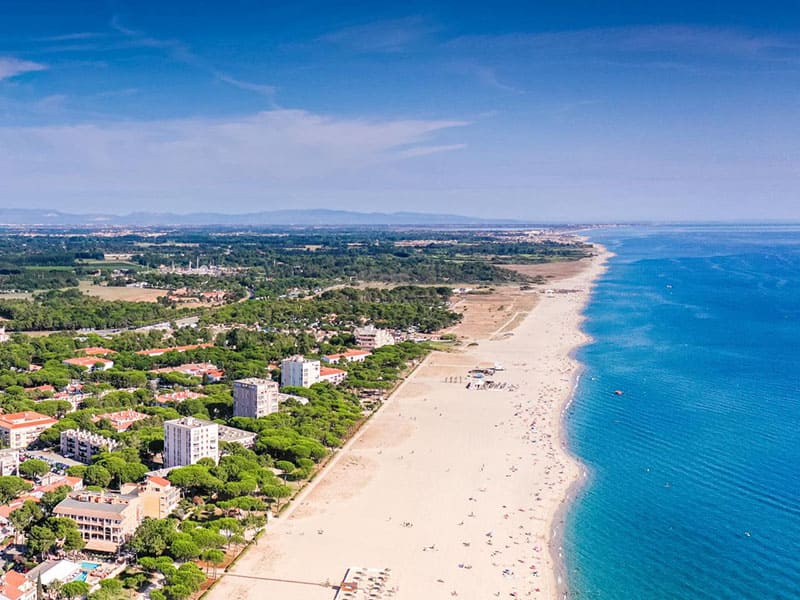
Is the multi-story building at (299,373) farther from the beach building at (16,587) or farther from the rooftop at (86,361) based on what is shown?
the beach building at (16,587)

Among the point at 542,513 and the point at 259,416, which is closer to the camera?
the point at 542,513

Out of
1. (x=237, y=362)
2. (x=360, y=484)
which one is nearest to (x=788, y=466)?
(x=360, y=484)

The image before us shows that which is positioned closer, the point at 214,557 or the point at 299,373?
the point at 214,557

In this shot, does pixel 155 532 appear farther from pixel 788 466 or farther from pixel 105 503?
pixel 788 466

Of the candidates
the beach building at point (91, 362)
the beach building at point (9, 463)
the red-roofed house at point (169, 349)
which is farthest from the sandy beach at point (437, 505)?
the beach building at point (91, 362)

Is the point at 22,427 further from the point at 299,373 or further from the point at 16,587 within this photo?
the point at 16,587

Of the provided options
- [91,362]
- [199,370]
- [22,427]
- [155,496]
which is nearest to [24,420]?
[22,427]
